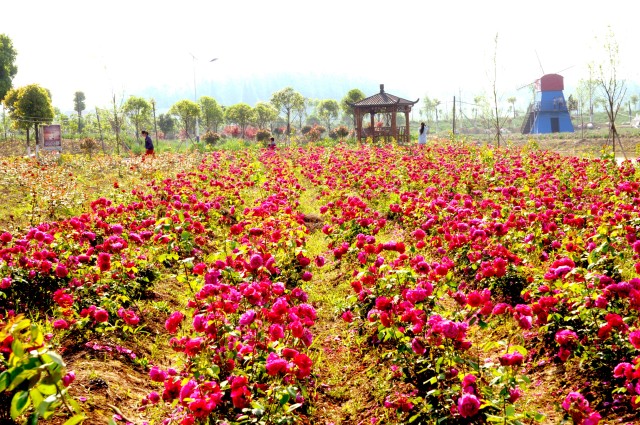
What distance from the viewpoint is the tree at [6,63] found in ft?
123

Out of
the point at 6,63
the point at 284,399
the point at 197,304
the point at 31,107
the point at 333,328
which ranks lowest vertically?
the point at 333,328

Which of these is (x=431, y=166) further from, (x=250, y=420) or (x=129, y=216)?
(x=250, y=420)

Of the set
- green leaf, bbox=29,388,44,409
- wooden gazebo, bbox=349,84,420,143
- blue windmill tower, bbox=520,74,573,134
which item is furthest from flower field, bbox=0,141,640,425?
blue windmill tower, bbox=520,74,573,134

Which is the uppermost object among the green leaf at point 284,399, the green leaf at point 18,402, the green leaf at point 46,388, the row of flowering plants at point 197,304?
the green leaf at point 46,388

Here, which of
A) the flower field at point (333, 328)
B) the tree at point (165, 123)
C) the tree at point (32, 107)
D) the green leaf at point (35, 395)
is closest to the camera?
the green leaf at point (35, 395)

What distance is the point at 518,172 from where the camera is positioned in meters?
9.66

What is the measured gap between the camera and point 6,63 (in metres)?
38.0

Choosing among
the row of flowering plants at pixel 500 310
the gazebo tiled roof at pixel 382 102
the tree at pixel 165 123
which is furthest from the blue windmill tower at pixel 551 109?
the row of flowering plants at pixel 500 310

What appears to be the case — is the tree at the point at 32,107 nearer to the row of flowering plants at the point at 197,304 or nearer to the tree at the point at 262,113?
the row of flowering plants at the point at 197,304

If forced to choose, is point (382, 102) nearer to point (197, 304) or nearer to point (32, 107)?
point (32, 107)

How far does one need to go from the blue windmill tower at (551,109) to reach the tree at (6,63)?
196 feet

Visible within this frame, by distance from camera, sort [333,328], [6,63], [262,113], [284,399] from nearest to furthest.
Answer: [284,399]
[333,328]
[6,63]
[262,113]

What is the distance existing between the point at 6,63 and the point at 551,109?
61638 millimetres

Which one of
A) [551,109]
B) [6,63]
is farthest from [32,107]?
[551,109]
